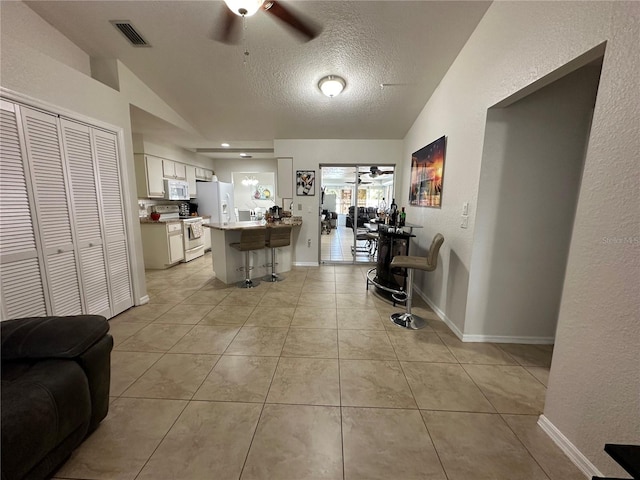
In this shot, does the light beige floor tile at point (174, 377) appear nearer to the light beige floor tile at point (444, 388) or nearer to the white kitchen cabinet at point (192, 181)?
the light beige floor tile at point (444, 388)

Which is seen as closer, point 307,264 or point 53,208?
point 53,208

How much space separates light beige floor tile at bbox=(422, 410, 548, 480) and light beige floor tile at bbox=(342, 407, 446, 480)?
7cm

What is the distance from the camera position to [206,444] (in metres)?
1.32

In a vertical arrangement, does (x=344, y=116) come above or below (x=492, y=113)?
above

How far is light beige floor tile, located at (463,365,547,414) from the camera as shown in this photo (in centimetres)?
159

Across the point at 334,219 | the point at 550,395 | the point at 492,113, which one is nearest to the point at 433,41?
the point at 492,113

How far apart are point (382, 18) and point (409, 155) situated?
7.35 ft

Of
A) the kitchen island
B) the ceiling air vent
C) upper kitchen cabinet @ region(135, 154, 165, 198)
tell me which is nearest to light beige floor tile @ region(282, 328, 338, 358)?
the kitchen island

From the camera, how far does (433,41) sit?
2.40 meters

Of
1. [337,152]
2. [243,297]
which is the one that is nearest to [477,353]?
[243,297]

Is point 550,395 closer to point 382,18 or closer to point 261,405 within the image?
point 261,405

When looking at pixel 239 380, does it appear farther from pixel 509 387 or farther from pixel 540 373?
pixel 540 373

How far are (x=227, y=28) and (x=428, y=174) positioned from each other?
108 inches

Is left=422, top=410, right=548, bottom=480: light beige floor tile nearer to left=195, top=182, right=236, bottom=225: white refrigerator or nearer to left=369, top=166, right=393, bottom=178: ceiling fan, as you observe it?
left=369, top=166, right=393, bottom=178: ceiling fan
